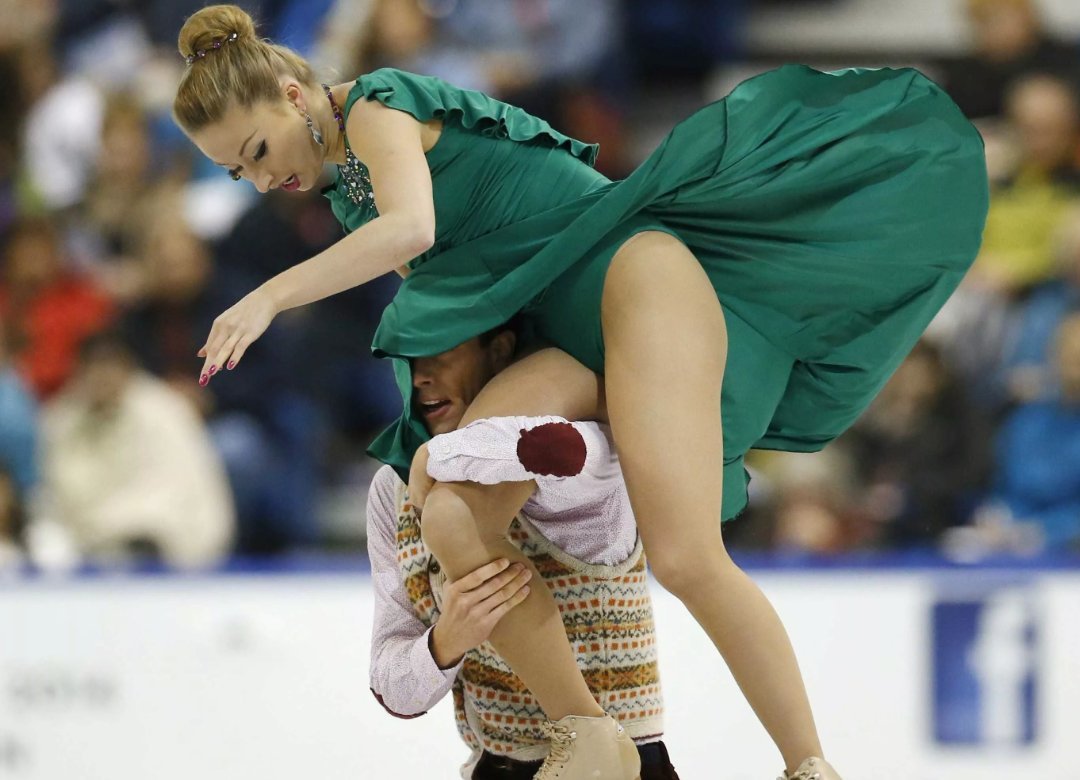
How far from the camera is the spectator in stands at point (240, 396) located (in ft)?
15.3

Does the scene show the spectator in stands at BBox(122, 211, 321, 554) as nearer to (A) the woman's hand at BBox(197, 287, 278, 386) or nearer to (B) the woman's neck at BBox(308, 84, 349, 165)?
(B) the woman's neck at BBox(308, 84, 349, 165)

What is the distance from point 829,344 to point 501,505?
529 millimetres

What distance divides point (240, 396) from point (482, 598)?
274 cm

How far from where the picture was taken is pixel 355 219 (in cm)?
236

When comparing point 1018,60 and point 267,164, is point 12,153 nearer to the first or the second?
point 1018,60

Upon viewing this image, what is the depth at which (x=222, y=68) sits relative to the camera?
7.20 ft

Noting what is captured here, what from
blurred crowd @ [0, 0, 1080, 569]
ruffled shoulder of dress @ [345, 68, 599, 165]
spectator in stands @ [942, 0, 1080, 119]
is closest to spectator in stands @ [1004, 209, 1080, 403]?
blurred crowd @ [0, 0, 1080, 569]

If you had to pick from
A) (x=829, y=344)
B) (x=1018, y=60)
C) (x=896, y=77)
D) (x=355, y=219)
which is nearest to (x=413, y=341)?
(x=355, y=219)

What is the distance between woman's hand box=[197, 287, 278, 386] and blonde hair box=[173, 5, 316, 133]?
35cm

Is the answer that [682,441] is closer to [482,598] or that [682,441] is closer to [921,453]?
[482,598]

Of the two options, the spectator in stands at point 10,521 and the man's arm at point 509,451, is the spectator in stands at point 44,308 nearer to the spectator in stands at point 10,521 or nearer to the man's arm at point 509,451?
the spectator in stands at point 10,521

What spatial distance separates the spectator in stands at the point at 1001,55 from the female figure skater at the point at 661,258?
9.06 ft

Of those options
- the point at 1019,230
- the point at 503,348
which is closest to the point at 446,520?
the point at 503,348

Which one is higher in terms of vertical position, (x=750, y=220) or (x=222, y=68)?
(x=222, y=68)
